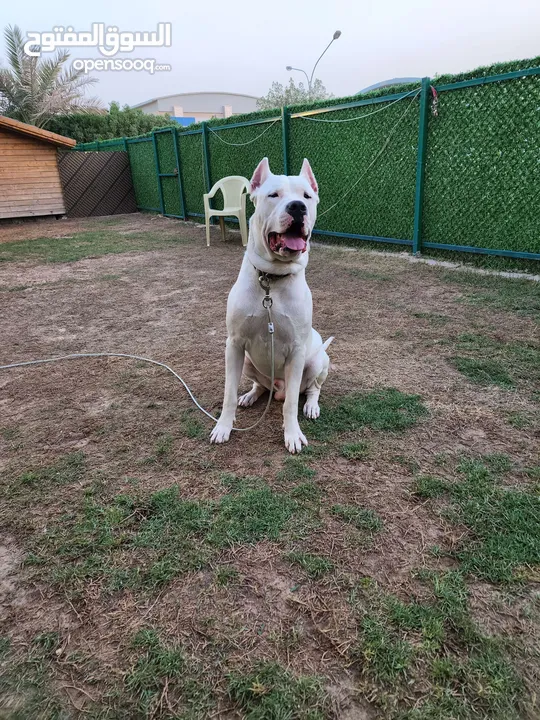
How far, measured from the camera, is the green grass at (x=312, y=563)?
1.56m

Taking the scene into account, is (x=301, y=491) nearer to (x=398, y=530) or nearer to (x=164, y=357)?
→ (x=398, y=530)

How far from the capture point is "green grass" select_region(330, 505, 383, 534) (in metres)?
1.77

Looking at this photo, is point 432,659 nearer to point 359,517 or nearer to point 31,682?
point 359,517

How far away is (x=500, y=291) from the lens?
469 centimetres

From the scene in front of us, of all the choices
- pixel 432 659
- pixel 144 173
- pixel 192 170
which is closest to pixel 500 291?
pixel 432 659

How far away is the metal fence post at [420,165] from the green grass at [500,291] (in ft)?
3.87

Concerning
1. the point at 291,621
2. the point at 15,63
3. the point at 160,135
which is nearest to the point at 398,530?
the point at 291,621

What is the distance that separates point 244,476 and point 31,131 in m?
14.1

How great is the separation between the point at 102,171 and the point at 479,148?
11.9 metres

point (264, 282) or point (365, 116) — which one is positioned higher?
point (365, 116)

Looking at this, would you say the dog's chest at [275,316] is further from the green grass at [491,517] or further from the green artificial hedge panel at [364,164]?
the green artificial hedge panel at [364,164]

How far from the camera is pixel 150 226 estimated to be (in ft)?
37.4

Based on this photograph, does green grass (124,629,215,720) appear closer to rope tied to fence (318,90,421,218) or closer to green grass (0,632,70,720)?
green grass (0,632,70,720)

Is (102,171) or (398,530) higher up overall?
(102,171)
